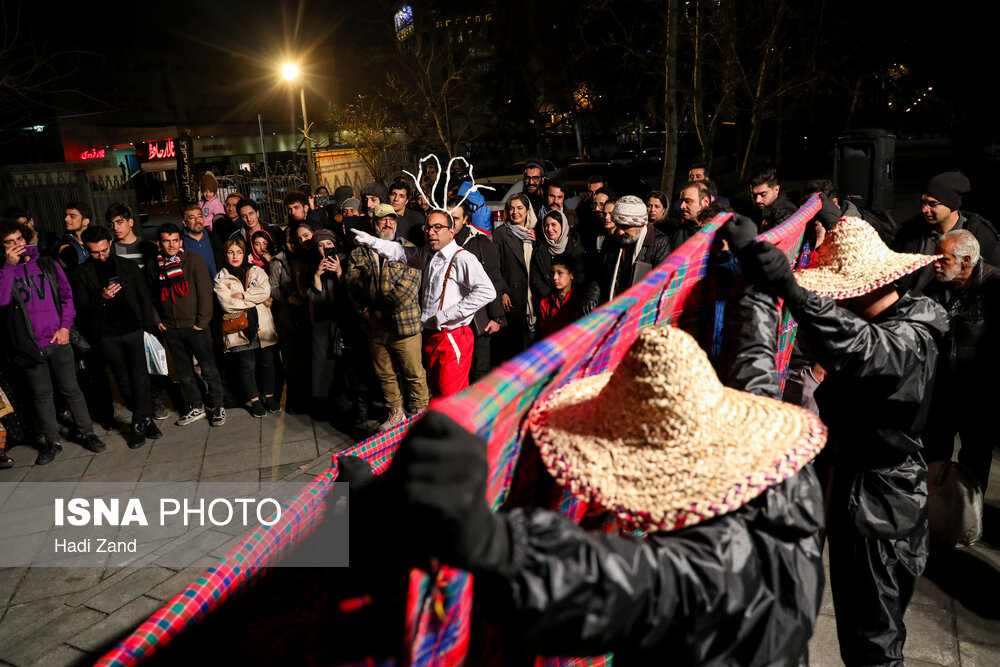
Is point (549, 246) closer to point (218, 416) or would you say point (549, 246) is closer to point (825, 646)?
point (218, 416)

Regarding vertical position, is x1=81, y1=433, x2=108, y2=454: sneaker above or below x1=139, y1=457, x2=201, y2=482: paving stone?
above

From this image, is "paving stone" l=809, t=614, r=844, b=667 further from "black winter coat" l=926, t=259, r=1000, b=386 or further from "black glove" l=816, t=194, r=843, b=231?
"black glove" l=816, t=194, r=843, b=231

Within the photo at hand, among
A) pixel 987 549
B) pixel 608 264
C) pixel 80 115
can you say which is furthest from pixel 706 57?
pixel 80 115

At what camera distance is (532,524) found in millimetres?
1260

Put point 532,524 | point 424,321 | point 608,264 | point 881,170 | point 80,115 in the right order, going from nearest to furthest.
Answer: point 532,524, point 608,264, point 424,321, point 881,170, point 80,115

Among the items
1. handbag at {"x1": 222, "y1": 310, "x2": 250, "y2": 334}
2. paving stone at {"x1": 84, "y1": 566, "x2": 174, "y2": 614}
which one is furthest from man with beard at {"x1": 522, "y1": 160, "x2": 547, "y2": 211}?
paving stone at {"x1": 84, "y1": 566, "x2": 174, "y2": 614}

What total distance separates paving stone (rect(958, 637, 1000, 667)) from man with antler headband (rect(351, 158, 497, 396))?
144 inches

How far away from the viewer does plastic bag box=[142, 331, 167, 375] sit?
21.4ft

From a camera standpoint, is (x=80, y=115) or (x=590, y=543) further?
(x=80, y=115)

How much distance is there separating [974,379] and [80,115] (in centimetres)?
3508

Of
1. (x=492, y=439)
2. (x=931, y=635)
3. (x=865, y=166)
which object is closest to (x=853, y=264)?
(x=492, y=439)

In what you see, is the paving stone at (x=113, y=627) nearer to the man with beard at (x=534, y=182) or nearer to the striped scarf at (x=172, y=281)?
the striped scarf at (x=172, y=281)

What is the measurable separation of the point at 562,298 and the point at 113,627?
12.9 feet

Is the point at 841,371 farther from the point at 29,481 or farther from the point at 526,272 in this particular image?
Answer: the point at 29,481
